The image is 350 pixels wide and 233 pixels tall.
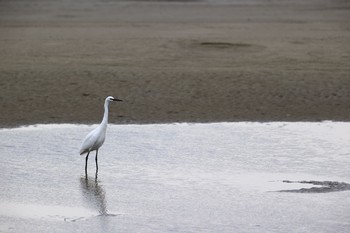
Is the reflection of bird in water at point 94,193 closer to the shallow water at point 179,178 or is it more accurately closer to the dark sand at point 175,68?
the shallow water at point 179,178

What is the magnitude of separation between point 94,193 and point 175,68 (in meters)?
9.04

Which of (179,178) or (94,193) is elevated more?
(179,178)

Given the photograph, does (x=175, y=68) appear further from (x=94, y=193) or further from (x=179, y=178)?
(x=94, y=193)

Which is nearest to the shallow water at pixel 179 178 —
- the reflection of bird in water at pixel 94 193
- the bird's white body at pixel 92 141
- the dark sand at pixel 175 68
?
the reflection of bird in water at pixel 94 193

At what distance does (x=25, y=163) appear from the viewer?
12.5m

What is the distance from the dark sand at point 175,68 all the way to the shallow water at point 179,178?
110cm

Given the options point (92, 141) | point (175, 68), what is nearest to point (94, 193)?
point (92, 141)

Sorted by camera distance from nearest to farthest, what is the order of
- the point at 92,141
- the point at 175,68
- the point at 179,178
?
the point at 179,178
the point at 92,141
the point at 175,68

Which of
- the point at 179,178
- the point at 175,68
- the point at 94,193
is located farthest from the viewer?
the point at 175,68

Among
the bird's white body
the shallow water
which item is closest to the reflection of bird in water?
the shallow water

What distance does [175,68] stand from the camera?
19.8 m

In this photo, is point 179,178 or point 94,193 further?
point 179,178

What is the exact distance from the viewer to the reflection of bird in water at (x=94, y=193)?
407 inches

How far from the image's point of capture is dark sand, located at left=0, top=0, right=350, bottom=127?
16625mm
